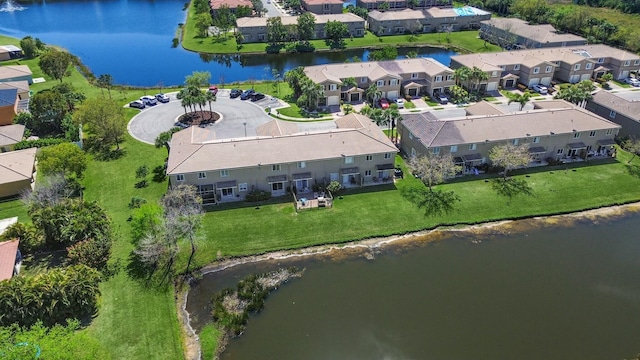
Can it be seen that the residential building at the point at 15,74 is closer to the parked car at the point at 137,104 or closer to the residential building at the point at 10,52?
the residential building at the point at 10,52

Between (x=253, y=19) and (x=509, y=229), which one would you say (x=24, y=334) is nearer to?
(x=509, y=229)

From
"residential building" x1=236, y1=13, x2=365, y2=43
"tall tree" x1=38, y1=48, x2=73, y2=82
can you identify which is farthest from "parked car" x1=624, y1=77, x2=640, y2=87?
"tall tree" x1=38, y1=48, x2=73, y2=82

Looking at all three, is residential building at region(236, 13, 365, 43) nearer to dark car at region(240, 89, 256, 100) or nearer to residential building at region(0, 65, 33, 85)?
dark car at region(240, 89, 256, 100)

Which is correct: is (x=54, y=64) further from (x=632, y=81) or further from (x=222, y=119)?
(x=632, y=81)

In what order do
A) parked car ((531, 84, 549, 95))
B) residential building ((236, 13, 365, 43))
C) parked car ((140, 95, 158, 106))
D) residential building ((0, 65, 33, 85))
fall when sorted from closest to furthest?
1. parked car ((140, 95, 158, 106))
2. parked car ((531, 84, 549, 95))
3. residential building ((0, 65, 33, 85))
4. residential building ((236, 13, 365, 43))

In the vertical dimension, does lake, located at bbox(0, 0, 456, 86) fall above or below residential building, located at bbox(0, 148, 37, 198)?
above

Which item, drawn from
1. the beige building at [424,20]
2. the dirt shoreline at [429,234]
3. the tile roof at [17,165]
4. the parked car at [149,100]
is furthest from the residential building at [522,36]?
the tile roof at [17,165]

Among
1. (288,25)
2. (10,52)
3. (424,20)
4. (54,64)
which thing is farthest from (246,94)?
(424,20)
